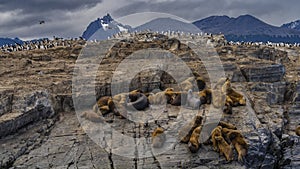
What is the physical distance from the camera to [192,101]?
68.4 ft

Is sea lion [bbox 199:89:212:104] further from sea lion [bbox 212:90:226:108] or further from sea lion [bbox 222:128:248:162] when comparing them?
sea lion [bbox 222:128:248:162]

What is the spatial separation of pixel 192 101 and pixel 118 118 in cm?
396

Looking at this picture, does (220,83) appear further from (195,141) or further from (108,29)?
(108,29)

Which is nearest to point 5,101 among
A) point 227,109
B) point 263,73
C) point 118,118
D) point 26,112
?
point 26,112

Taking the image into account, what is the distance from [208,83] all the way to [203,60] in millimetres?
4196

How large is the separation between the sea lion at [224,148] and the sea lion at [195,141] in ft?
2.82

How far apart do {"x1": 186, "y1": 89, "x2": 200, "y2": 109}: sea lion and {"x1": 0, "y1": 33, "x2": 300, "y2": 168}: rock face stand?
14.9 inches

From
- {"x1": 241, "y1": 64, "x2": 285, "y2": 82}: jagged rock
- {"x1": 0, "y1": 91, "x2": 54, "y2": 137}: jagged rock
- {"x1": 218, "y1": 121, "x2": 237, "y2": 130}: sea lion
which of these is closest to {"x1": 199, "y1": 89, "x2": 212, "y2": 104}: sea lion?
{"x1": 218, "y1": 121, "x2": 237, "y2": 130}: sea lion

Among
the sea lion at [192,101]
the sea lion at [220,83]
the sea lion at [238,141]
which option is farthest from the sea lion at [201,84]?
the sea lion at [238,141]

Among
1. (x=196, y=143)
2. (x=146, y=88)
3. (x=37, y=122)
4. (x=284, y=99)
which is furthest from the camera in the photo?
(x=284, y=99)

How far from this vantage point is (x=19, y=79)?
22.4m

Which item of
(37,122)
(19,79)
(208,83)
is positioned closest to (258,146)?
(208,83)

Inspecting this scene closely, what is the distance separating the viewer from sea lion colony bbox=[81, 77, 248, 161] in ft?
58.2

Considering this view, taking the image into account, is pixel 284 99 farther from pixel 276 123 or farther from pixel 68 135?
pixel 68 135
